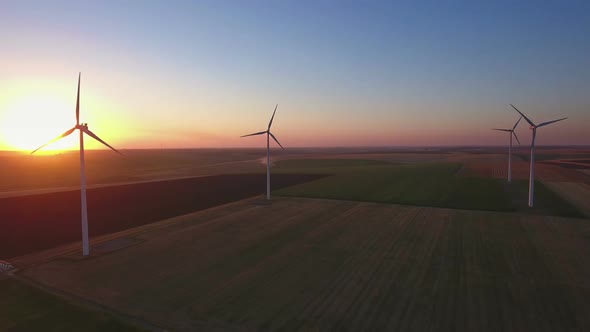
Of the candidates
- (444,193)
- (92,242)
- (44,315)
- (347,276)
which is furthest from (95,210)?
(444,193)

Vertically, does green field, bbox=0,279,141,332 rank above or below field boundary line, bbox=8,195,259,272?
below

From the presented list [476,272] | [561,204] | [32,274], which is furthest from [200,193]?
[561,204]

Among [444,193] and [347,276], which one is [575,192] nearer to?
[444,193]

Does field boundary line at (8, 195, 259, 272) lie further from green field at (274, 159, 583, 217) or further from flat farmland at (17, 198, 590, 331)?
green field at (274, 159, 583, 217)

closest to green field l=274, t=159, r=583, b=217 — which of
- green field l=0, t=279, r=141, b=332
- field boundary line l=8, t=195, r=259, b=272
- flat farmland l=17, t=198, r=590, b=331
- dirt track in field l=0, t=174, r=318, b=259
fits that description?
flat farmland l=17, t=198, r=590, b=331

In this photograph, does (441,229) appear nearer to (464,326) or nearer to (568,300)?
(568,300)

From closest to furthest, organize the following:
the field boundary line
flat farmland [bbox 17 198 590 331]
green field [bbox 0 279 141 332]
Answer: green field [bbox 0 279 141 332] → flat farmland [bbox 17 198 590 331] → the field boundary line

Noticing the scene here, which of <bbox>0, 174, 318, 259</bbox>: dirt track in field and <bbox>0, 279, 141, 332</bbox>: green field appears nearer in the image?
<bbox>0, 279, 141, 332</bbox>: green field
